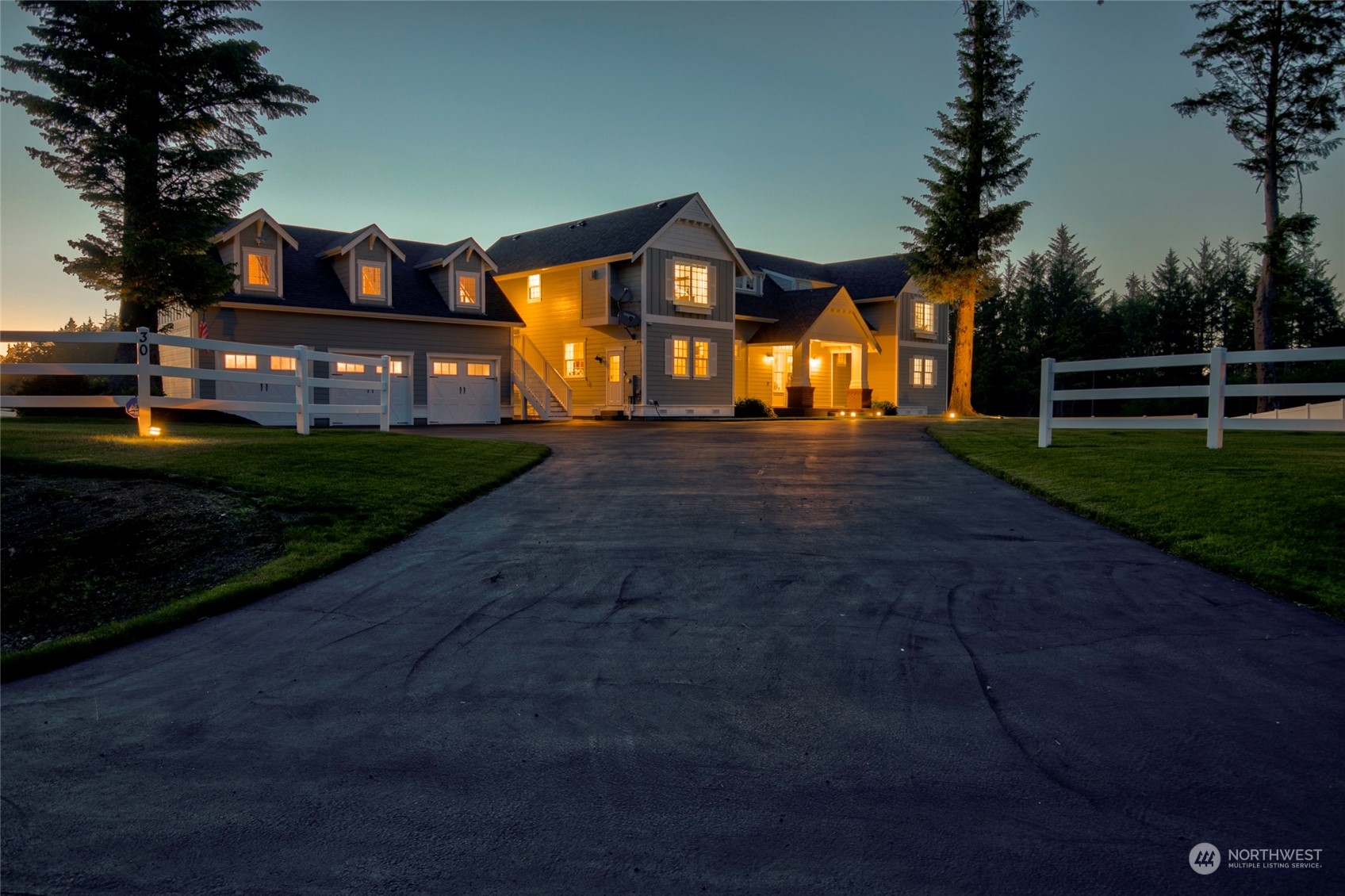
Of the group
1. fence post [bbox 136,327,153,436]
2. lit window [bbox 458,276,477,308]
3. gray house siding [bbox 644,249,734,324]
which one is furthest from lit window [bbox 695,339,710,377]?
fence post [bbox 136,327,153,436]

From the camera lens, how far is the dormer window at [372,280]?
87.2ft

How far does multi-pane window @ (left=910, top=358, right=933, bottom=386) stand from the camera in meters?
40.4

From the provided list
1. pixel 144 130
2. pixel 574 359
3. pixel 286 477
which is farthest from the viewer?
pixel 574 359

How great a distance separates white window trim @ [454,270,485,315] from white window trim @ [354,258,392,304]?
235cm

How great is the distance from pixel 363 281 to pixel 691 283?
1177cm

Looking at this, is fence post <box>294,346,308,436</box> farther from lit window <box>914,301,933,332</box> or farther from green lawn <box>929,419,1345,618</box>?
lit window <box>914,301,933,332</box>

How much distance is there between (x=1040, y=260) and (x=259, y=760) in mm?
95057

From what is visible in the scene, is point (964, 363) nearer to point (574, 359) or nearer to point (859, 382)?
point (859, 382)

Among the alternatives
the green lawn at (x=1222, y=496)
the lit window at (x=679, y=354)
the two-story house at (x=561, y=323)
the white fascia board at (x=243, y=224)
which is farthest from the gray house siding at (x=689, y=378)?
the green lawn at (x=1222, y=496)

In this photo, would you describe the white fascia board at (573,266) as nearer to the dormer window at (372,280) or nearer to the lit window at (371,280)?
the dormer window at (372,280)

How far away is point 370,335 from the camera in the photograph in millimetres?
26672

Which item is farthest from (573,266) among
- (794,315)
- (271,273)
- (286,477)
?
(286,477)

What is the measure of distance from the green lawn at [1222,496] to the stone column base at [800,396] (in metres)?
20.2

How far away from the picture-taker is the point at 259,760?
357 cm
